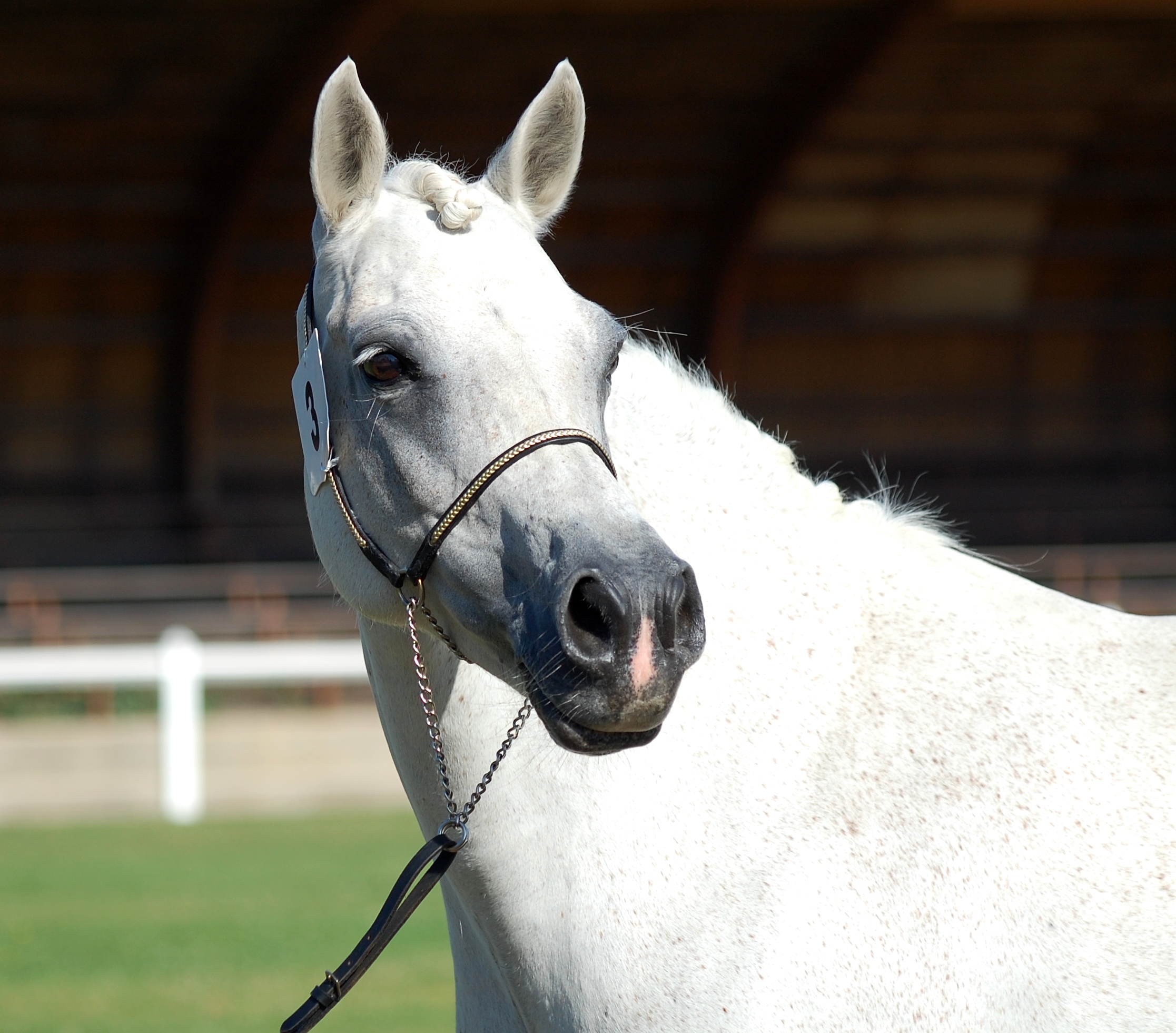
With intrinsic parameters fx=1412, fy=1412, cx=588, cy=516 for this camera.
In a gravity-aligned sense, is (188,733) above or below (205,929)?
above

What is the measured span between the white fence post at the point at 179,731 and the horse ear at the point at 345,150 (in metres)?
7.57

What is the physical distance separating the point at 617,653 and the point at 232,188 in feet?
38.6

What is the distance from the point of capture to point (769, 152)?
13672 millimetres

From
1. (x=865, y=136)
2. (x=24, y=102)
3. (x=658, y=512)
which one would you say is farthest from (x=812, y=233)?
(x=658, y=512)

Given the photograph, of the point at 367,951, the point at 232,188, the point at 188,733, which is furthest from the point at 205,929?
the point at 232,188

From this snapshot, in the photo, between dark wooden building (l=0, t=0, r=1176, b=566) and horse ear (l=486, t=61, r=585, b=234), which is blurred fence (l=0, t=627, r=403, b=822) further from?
horse ear (l=486, t=61, r=585, b=234)

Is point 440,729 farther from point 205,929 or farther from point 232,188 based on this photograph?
point 232,188

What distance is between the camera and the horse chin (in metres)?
1.90

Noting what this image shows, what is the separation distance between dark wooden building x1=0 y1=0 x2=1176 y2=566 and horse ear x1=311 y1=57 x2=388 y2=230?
30.9 ft

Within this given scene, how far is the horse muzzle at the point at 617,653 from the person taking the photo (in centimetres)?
187

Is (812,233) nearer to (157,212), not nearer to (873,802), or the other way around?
(157,212)

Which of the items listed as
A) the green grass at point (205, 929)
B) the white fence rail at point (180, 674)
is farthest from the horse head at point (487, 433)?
the white fence rail at point (180, 674)

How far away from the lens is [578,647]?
6.15 ft

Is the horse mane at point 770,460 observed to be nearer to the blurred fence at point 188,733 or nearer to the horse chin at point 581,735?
the horse chin at point 581,735
